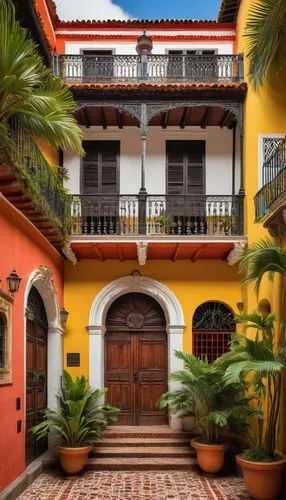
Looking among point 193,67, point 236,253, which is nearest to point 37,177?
point 236,253

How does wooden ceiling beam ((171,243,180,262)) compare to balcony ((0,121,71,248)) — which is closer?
balcony ((0,121,71,248))

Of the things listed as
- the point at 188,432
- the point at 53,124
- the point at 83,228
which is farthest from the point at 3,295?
the point at 188,432

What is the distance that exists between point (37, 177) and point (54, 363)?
4589 millimetres

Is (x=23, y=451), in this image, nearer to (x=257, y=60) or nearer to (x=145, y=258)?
(x=145, y=258)

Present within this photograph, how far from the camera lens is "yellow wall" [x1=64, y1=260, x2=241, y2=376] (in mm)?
12758

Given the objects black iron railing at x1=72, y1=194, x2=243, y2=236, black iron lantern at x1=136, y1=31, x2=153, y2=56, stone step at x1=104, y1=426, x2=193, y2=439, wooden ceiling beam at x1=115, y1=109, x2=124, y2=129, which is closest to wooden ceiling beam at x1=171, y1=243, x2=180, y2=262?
black iron railing at x1=72, y1=194, x2=243, y2=236

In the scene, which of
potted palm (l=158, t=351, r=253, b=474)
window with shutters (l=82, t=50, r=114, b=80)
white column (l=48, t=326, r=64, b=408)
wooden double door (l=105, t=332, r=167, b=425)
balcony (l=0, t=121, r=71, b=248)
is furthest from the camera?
window with shutters (l=82, t=50, r=114, b=80)

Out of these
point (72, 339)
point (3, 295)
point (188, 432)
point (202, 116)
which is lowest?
point (188, 432)

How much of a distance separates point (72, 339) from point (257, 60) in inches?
279

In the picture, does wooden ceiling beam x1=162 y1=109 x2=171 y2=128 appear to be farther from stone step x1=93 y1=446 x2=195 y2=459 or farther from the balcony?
stone step x1=93 y1=446 x2=195 y2=459

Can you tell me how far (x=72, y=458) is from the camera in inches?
404

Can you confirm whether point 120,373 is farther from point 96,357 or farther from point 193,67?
point 193,67

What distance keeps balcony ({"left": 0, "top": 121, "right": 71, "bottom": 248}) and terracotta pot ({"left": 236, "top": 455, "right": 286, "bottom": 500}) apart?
5.20 meters

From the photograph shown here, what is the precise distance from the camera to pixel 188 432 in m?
12.2
